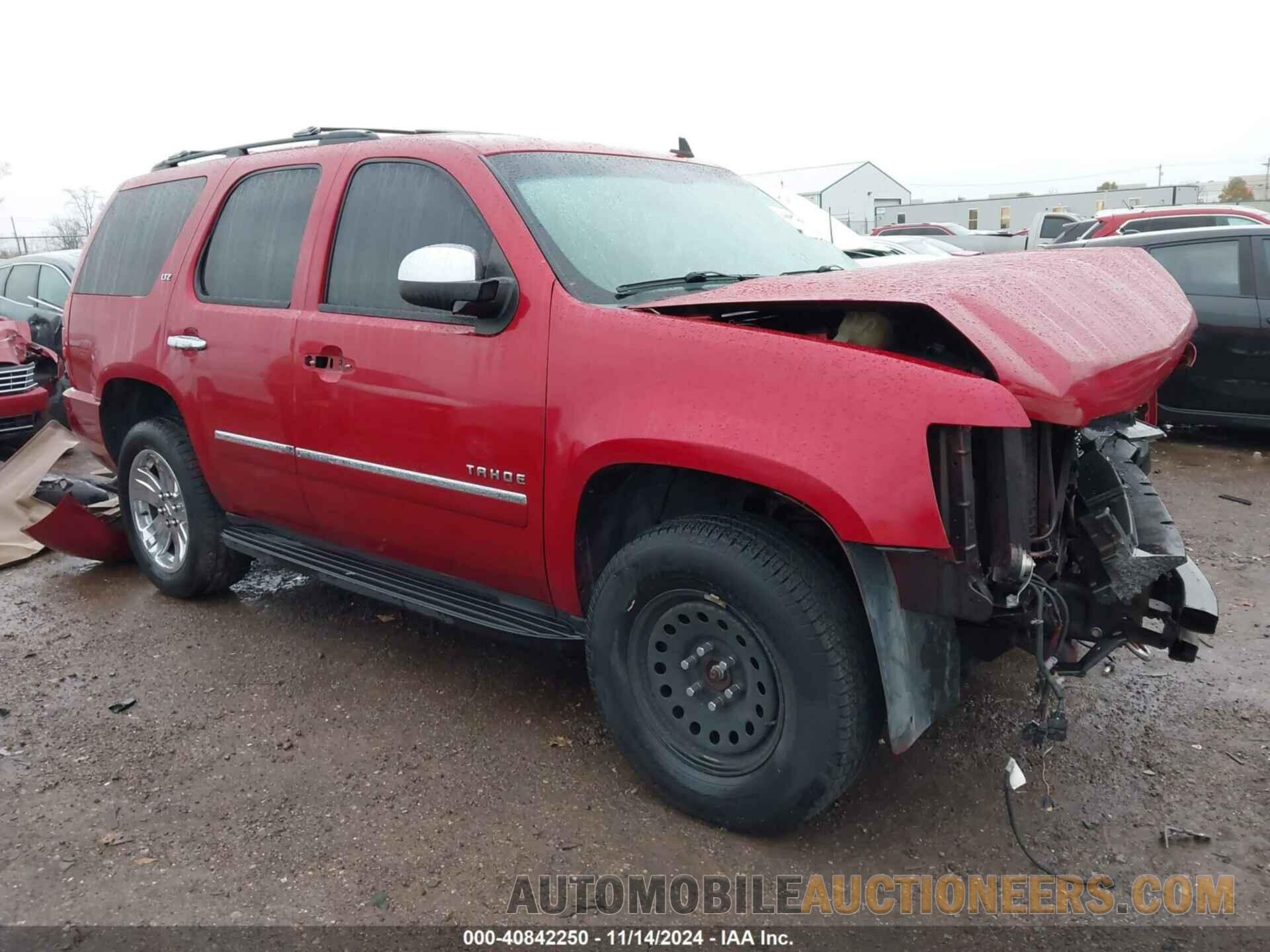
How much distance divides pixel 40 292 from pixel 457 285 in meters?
8.48

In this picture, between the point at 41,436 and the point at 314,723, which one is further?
the point at 41,436

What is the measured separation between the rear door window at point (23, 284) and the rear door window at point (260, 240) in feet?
21.6

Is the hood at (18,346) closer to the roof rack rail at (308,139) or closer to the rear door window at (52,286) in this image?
the rear door window at (52,286)

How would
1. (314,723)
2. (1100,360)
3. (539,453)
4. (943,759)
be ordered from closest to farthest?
(1100,360), (539,453), (943,759), (314,723)

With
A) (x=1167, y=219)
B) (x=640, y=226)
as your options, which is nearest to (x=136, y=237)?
(x=640, y=226)

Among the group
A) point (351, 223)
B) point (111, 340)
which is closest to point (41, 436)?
point (111, 340)

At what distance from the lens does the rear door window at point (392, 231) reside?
10.9 feet

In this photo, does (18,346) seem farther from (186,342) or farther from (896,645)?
(896,645)

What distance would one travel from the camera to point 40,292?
959cm

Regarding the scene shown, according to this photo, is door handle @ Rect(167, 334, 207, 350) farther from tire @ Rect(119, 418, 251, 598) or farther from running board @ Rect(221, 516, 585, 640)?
running board @ Rect(221, 516, 585, 640)

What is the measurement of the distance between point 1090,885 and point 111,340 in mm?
4544

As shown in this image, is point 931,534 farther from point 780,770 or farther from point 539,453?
point 539,453

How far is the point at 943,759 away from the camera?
3.28 metres

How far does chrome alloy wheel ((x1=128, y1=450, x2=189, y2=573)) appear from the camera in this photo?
4688 millimetres
